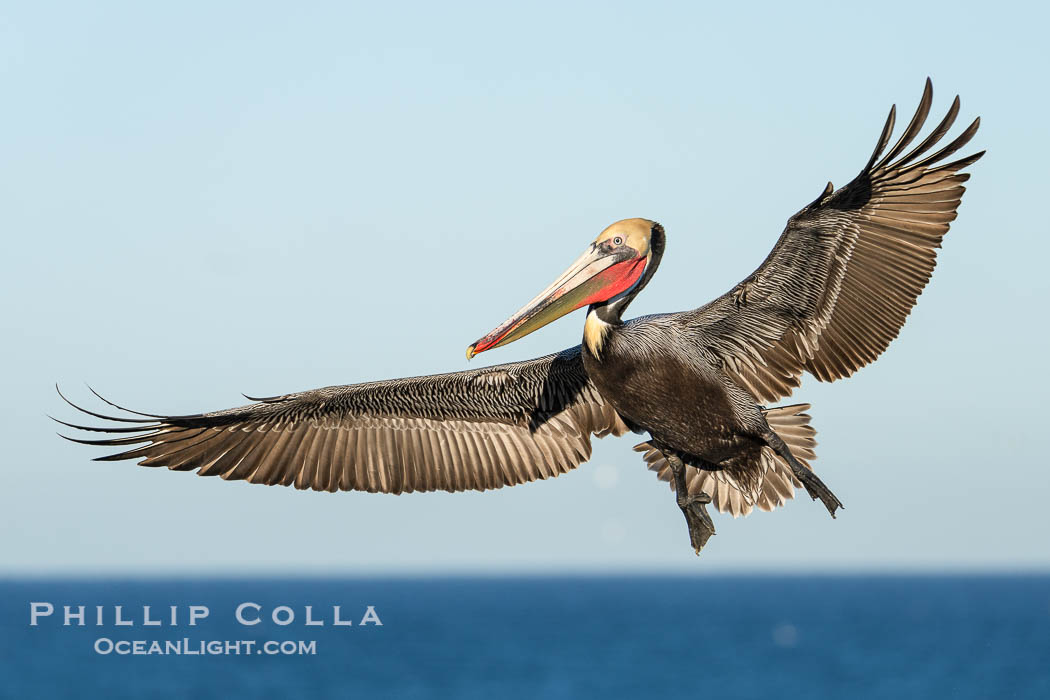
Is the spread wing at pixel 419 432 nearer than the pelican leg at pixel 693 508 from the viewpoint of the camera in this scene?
No

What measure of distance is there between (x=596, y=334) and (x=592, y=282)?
1.13 ft

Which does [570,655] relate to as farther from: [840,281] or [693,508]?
[840,281]

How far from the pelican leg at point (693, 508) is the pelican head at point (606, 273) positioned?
1.33m

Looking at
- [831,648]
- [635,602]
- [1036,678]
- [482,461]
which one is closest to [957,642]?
[831,648]

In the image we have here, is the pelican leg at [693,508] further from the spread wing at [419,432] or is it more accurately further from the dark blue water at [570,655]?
the dark blue water at [570,655]

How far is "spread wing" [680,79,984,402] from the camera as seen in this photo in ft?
30.9

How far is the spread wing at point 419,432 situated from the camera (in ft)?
35.3

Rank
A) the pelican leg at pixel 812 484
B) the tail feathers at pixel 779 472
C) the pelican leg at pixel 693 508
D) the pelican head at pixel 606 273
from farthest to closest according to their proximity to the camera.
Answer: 1. the tail feathers at pixel 779 472
2. the pelican leg at pixel 693 508
3. the pelican head at pixel 606 273
4. the pelican leg at pixel 812 484

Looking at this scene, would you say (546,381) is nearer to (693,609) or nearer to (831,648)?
(831,648)

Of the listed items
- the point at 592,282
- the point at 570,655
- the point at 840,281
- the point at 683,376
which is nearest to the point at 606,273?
the point at 592,282

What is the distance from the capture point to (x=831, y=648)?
10600 centimetres

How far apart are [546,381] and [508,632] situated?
111m

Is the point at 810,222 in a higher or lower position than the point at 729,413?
higher

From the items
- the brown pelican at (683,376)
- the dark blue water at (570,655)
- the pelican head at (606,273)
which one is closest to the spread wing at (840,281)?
the brown pelican at (683,376)
